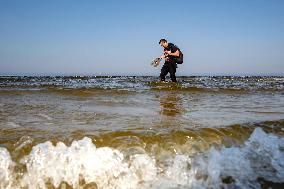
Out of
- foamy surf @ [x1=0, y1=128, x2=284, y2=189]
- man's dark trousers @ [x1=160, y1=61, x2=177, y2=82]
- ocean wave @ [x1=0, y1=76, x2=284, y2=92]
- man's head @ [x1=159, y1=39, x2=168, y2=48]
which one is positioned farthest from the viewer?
man's dark trousers @ [x1=160, y1=61, x2=177, y2=82]

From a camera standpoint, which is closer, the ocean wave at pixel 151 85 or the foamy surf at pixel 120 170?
the foamy surf at pixel 120 170

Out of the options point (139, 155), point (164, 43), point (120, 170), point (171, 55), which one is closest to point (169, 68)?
point (171, 55)

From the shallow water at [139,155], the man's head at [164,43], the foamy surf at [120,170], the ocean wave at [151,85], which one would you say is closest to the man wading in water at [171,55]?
the man's head at [164,43]

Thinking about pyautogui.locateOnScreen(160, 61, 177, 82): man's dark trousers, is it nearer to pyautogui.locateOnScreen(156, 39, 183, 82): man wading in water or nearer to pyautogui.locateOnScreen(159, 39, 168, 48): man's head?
pyautogui.locateOnScreen(156, 39, 183, 82): man wading in water

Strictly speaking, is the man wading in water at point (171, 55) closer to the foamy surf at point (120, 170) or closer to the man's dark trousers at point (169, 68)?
the man's dark trousers at point (169, 68)

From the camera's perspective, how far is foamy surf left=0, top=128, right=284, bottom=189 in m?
3.02

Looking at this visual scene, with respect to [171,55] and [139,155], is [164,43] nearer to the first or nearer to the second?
[171,55]

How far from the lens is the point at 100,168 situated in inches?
124

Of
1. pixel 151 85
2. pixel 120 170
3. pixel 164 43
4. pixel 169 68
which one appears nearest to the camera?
pixel 120 170

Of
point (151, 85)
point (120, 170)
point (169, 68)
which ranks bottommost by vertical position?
point (120, 170)

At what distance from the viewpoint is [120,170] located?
3.16 m

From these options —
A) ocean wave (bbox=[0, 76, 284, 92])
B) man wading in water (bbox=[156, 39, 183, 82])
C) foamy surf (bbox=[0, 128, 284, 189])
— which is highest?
man wading in water (bbox=[156, 39, 183, 82])

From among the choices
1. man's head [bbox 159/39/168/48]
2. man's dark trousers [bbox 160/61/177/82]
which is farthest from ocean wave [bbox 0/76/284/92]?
man's head [bbox 159/39/168/48]

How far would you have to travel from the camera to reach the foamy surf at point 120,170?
119 inches
